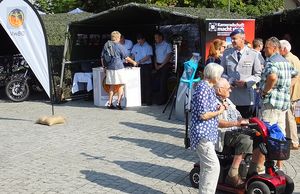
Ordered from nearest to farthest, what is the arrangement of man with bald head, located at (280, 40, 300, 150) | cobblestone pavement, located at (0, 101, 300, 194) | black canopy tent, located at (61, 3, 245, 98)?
cobblestone pavement, located at (0, 101, 300, 194) → man with bald head, located at (280, 40, 300, 150) → black canopy tent, located at (61, 3, 245, 98)

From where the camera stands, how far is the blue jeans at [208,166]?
17.0 feet

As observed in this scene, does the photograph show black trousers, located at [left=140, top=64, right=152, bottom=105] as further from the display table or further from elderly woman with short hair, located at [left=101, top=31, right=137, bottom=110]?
elderly woman with short hair, located at [left=101, top=31, right=137, bottom=110]

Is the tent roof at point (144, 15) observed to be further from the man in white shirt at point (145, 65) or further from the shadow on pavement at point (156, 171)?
the shadow on pavement at point (156, 171)

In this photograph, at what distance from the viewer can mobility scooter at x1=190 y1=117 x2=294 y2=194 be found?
17.7 ft

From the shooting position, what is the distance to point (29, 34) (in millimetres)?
10781

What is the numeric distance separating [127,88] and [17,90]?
11.4 feet

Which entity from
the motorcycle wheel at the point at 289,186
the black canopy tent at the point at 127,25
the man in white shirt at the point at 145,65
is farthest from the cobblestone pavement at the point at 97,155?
the black canopy tent at the point at 127,25

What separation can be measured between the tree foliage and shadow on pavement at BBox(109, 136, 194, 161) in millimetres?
14043

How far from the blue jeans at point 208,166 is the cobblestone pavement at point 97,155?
0.80 meters

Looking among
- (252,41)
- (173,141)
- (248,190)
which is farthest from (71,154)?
(252,41)

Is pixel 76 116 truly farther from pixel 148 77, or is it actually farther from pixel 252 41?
pixel 252 41

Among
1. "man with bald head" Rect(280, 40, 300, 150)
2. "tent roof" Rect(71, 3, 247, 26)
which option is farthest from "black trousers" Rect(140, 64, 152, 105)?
"man with bald head" Rect(280, 40, 300, 150)

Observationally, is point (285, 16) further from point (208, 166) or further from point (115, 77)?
point (208, 166)

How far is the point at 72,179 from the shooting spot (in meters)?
6.55
